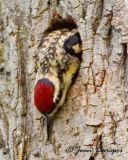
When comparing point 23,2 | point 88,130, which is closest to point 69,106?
point 88,130

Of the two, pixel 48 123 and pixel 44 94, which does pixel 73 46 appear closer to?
pixel 44 94

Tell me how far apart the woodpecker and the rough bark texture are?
0.19 ft

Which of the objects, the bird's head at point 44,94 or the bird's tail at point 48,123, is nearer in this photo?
the bird's head at point 44,94

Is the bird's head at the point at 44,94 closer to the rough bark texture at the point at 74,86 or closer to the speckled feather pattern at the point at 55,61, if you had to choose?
the speckled feather pattern at the point at 55,61

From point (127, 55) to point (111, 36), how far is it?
0.52ft

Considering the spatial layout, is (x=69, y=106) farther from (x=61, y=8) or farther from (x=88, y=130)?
(x=61, y=8)

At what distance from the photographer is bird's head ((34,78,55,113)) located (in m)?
3.52

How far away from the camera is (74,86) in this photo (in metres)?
3.65

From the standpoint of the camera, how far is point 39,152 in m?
3.93

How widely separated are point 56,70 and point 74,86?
0.15 meters

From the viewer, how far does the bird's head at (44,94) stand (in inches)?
138

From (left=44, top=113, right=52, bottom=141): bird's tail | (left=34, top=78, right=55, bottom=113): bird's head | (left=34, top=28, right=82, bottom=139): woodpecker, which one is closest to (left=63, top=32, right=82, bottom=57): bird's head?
(left=34, top=28, right=82, bottom=139): woodpecker

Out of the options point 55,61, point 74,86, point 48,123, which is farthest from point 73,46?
point 48,123

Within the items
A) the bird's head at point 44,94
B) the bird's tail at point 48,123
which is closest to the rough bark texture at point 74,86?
the bird's tail at point 48,123
